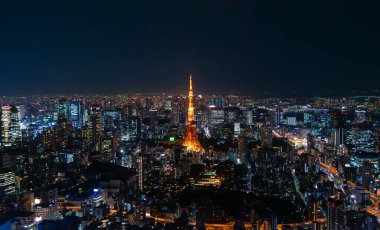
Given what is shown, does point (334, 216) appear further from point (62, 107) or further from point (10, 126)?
point (62, 107)

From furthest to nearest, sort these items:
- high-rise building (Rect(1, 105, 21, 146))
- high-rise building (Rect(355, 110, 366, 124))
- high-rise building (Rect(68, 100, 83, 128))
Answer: high-rise building (Rect(68, 100, 83, 128)) < high-rise building (Rect(355, 110, 366, 124)) < high-rise building (Rect(1, 105, 21, 146))

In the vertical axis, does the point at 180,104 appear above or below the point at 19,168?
above

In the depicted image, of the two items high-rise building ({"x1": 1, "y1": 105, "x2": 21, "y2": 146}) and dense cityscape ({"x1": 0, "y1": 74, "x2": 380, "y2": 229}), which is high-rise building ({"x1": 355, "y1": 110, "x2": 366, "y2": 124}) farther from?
high-rise building ({"x1": 1, "y1": 105, "x2": 21, "y2": 146})

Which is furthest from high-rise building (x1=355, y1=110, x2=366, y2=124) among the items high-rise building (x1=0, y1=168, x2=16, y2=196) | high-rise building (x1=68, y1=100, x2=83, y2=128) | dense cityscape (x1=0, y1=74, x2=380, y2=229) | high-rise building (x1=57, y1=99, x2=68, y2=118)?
high-rise building (x1=57, y1=99, x2=68, y2=118)

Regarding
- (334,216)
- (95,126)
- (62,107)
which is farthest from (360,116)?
(62,107)

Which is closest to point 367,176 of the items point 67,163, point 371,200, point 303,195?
point 371,200

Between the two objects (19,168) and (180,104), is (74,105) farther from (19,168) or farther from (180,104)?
(19,168)

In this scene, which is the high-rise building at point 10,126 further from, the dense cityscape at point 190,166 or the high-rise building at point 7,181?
the high-rise building at point 7,181

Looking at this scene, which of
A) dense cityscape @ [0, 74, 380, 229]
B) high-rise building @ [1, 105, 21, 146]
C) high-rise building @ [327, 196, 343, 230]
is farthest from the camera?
high-rise building @ [1, 105, 21, 146]
